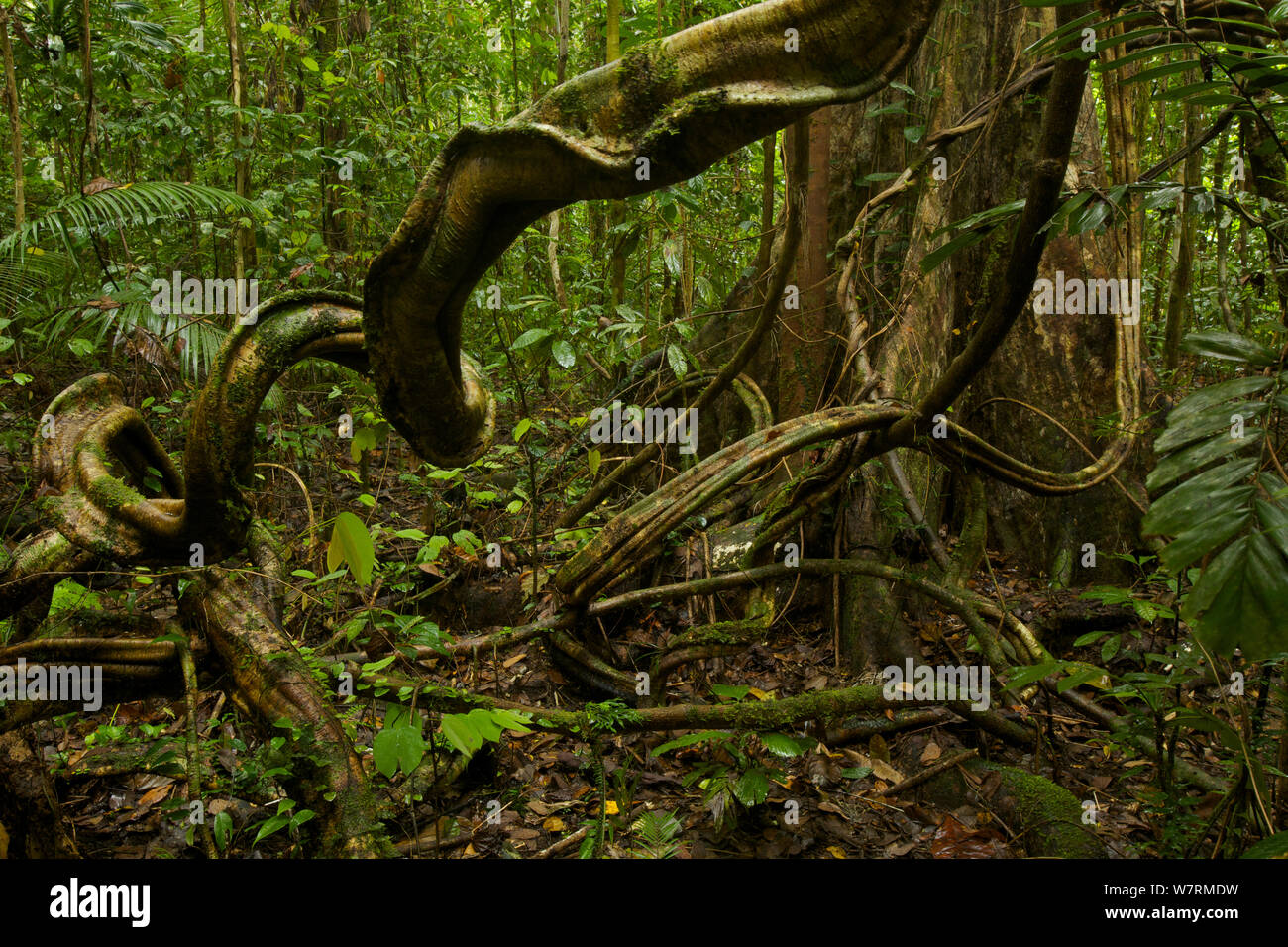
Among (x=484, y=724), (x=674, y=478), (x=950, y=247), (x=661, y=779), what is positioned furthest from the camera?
(x=674, y=478)

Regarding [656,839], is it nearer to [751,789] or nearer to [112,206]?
[751,789]

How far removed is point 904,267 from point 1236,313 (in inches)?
159

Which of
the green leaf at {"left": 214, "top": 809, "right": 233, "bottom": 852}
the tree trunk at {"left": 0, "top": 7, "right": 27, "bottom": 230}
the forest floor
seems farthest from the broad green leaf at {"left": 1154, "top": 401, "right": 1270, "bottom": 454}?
the tree trunk at {"left": 0, "top": 7, "right": 27, "bottom": 230}

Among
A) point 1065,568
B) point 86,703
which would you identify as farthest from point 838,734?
point 86,703

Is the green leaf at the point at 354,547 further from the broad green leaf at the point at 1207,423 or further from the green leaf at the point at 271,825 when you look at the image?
the broad green leaf at the point at 1207,423

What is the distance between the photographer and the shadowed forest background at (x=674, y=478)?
1497 mm

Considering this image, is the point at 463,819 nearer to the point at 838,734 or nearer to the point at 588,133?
the point at 838,734

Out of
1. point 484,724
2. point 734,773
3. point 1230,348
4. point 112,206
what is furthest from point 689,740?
point 112,206

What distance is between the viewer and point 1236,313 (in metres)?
6.32

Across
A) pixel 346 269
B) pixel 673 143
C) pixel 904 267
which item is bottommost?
pixel 673 143

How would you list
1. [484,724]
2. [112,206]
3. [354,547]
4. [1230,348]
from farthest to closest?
[112,206] → [354,547] → [484,724] → [1230,348]

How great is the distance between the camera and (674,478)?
329 centimetres

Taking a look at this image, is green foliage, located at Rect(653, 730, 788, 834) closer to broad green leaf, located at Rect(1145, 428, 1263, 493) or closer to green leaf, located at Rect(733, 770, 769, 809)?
green leaf, located at Rect(733, 770, 769, 809)

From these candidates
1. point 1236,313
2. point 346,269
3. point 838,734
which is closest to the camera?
point 838,734
